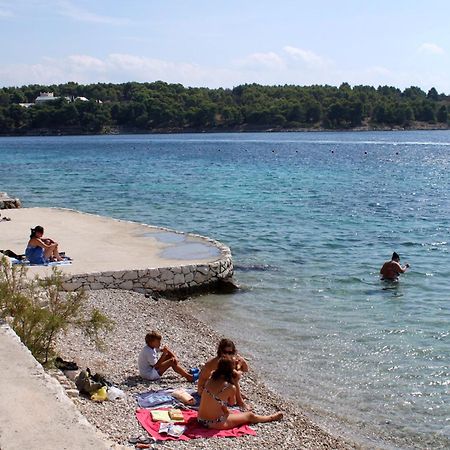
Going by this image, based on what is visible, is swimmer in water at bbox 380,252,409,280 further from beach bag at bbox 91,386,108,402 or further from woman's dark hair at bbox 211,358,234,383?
beach bag at bbox 91,386,108,402

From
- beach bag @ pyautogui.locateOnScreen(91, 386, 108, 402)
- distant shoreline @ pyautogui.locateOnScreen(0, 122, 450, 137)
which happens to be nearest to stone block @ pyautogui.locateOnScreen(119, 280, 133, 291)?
beach bag @ pyautogui.locateOnScreen(91, 386, 108, 402)

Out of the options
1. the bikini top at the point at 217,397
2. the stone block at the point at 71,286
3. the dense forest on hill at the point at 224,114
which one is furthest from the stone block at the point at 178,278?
the dense forest on hill at the point at 224,114

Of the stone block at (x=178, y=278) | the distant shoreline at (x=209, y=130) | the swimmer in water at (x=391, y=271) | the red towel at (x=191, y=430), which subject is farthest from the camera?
the distant shoreline at (x=209, y=130)

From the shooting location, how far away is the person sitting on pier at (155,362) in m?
10.4

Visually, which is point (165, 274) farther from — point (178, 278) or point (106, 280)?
point (106, 280)

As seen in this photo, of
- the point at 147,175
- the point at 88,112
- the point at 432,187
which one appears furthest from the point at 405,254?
the point at 88,112

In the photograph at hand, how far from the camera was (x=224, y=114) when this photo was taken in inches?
6693

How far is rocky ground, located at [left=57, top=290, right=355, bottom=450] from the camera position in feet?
27.6

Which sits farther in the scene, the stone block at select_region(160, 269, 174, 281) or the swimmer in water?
the swimmer in water

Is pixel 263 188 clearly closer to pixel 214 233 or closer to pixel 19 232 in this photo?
pixel 214 233

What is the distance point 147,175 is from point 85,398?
159ft

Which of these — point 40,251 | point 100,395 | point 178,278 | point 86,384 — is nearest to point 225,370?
point 100,395

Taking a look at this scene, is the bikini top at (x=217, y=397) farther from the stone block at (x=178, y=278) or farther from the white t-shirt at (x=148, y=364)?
the stone block at (x=178, y=278)

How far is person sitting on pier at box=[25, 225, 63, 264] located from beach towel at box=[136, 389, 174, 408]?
752 centimetres
